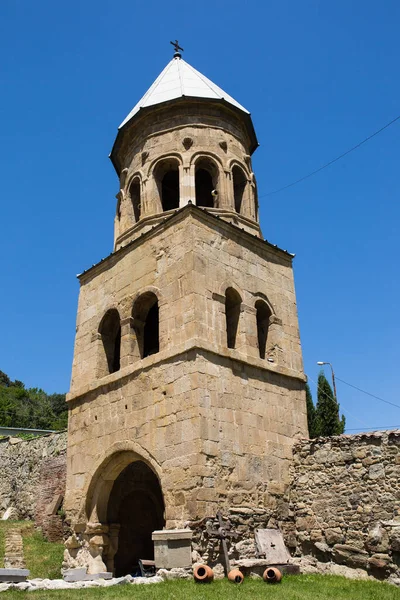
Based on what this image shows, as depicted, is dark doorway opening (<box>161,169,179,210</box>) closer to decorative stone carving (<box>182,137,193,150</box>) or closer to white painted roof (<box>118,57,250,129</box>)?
decorative stone carving (<box>182,137,193,150</box>)

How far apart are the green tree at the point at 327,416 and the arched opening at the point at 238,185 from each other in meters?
10.4

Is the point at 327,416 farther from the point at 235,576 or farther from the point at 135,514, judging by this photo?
the point at 235,576

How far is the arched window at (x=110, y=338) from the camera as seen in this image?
14.2m

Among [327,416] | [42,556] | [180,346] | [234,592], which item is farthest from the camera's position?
[327,416]

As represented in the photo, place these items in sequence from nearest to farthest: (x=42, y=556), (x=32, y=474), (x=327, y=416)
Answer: (x=42, y=556) → (x=327, y=416) → (x=32, y=474)

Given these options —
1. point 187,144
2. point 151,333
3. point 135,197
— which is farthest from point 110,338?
point 187,144

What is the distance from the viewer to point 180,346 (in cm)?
1155

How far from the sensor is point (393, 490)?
10.6 metres

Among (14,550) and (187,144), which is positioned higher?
(187,144)

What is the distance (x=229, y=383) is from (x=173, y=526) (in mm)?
2932

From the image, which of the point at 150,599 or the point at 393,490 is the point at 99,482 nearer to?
the point at 150,599

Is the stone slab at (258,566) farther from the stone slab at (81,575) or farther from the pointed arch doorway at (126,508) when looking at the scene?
the pointed arch doorway at (126,508)

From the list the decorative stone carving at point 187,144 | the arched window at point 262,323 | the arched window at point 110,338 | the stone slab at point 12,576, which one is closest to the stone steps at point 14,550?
the stone slab at point 12,576

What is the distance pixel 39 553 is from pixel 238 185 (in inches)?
438
